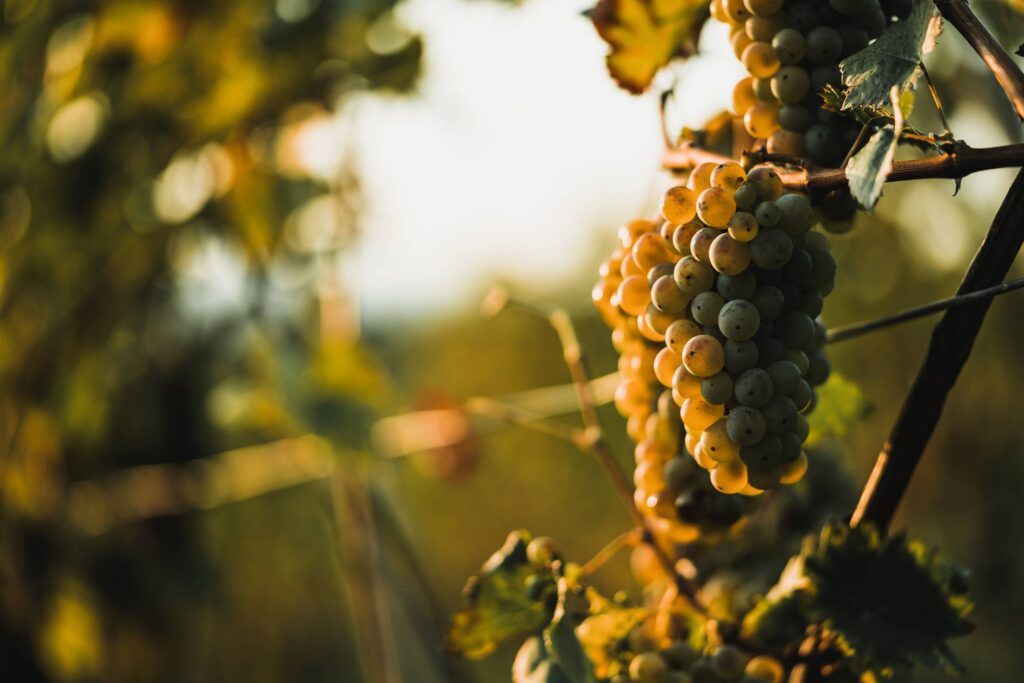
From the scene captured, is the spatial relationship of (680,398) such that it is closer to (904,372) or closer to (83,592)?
(904,372)

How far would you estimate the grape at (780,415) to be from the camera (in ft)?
0.90

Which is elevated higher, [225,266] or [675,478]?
[675,478]

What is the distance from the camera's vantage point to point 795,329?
0.94ft

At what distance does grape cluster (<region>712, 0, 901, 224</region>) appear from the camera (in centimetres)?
30

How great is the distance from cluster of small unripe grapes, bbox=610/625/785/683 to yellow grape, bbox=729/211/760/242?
0.17 meters

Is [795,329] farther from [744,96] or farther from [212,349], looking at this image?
[212,349]

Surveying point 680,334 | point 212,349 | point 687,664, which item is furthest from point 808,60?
point 212,349

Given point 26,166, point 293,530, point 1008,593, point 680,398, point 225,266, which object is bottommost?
point 293,530

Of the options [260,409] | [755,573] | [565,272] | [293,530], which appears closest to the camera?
[755,573]

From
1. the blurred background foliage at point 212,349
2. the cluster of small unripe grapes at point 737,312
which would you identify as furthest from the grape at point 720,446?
the blurred background foliage at point 212,349

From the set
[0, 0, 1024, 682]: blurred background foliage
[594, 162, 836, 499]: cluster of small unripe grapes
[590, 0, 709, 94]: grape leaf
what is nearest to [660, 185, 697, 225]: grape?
[594, 162, 836, 499]: cluster of small unripe grapes

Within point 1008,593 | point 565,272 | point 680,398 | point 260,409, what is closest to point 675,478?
point 680,398

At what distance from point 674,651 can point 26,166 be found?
106 cm

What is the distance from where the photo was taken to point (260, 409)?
3.05 feet
